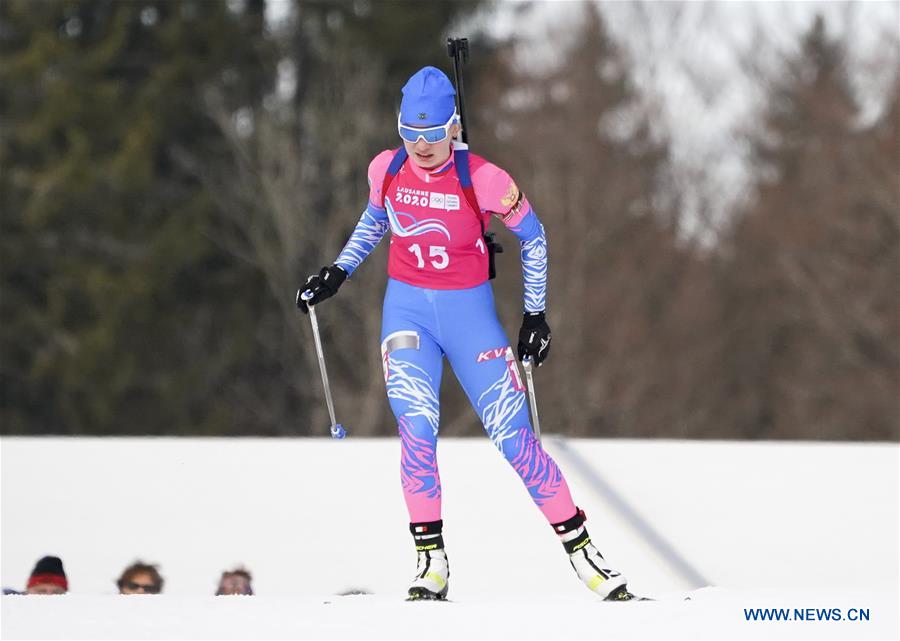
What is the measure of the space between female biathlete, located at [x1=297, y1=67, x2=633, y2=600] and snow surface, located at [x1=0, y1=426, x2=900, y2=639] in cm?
253

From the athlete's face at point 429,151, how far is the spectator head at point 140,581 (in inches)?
Result: 113

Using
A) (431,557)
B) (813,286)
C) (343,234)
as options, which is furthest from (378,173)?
(813,286)

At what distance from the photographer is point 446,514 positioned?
338 inches

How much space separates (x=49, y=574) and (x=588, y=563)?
279 centimetres

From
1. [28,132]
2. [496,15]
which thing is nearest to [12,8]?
[28,132]

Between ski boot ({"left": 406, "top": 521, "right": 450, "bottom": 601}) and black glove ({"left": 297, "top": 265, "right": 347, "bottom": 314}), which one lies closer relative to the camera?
ski boot ({"left": 406, "top": 521, "right": 450, "bottom": 601})

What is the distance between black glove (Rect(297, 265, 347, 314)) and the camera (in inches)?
224

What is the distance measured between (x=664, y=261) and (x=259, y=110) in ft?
22.5

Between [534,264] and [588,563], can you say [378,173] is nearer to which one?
[534,264]

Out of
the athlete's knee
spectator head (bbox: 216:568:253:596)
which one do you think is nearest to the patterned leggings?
the athlete's knee

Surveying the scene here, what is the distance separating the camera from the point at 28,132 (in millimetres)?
24422

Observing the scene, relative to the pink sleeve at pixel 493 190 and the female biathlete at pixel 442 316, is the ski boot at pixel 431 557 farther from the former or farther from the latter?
the pink sleeve at pixel 493 190

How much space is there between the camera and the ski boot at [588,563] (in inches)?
221

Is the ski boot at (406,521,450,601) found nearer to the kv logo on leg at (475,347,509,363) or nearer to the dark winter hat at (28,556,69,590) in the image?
the kv logo on leg at (475,347,509,363)
